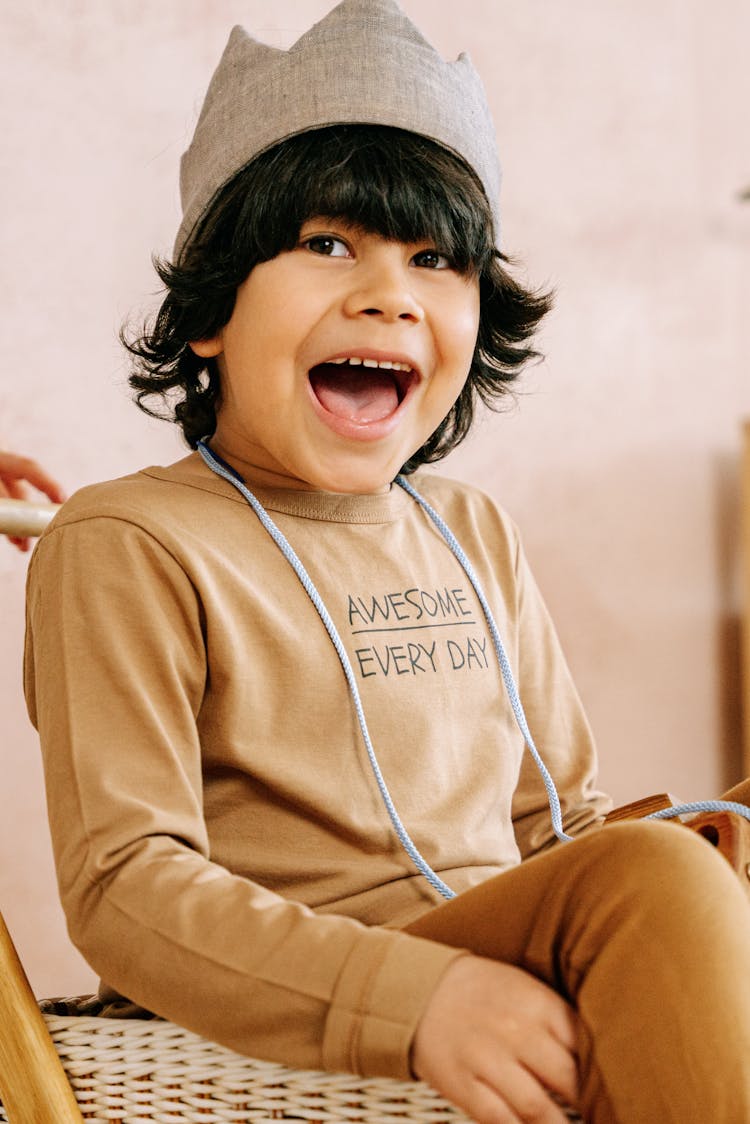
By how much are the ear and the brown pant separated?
414 mm

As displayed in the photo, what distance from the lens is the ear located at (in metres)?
0.78

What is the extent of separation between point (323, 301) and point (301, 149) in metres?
0.09

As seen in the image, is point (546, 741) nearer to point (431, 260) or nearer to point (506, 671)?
point (506, 671)

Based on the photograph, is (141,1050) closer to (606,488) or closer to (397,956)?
(397,956)

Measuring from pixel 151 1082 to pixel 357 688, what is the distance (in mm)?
241

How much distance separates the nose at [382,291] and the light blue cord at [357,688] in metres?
0.13

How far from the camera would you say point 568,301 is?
1.76 m

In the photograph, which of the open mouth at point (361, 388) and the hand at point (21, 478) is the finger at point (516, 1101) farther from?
the hand at point (21, 478)

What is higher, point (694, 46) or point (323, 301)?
point (694, 46)

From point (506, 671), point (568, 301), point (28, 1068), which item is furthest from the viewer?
point (568, 301)

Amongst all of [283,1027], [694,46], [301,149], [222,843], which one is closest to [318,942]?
[283,1027]

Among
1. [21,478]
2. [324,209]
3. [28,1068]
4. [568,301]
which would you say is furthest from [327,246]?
[568,301]

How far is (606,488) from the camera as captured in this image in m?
1.85

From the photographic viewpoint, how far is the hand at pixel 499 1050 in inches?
17.5
